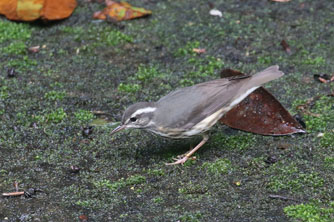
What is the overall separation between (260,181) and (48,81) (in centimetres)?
386

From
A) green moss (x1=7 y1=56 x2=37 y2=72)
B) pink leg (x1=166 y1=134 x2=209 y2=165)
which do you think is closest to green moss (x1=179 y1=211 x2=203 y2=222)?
pink leg (x1=166 y1=134 x2=209 y2=165)

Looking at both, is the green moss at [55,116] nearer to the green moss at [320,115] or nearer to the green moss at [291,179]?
the green moss at [291,179]

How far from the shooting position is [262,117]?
7.59 m

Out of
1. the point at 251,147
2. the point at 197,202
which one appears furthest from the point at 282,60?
the point at 197,202

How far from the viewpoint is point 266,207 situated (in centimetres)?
607

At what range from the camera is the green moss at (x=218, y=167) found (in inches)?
268

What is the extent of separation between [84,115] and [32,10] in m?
2.85

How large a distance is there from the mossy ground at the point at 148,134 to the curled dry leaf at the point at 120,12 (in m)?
0.14

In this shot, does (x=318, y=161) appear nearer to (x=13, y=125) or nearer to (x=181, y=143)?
(x=181, y=143)

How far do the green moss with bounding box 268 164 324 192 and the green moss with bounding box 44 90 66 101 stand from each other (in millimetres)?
3346

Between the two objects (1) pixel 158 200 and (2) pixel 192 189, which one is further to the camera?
(2) pixel 192 189

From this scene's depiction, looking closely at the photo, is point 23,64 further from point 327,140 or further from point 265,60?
point 327,140

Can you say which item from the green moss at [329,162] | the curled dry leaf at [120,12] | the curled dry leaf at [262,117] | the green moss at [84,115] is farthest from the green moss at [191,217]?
the curled dry leaf at [120,12]

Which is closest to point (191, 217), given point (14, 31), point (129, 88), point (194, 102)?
point (194, 102)
